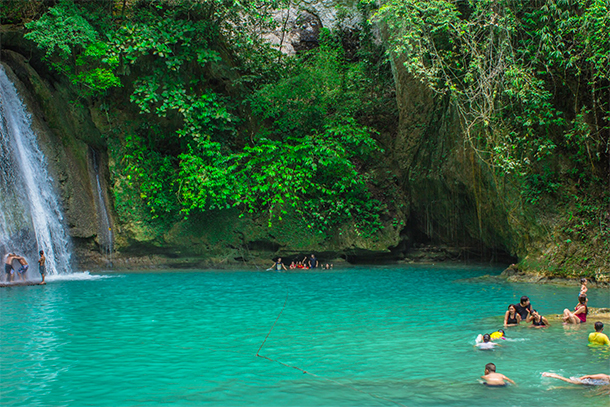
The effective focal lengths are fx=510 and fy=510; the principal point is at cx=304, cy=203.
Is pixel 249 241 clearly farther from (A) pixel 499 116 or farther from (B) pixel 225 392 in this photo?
→ (B) pixel 225 392

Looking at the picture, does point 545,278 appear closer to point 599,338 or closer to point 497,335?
point 599,338

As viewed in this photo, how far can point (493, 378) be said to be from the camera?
548 cm

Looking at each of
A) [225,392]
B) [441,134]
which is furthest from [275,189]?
[225,392]

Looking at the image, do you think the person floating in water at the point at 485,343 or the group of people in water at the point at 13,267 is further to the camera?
the group of people in water at the point at 13,267

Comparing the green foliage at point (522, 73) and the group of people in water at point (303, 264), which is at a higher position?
the green foliage at point (522, 73)

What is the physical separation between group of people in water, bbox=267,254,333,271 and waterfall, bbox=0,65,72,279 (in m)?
6.84

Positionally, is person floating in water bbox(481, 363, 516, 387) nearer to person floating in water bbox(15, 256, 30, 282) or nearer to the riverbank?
the riverbank

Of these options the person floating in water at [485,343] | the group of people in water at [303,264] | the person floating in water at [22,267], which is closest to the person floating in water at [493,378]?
the person floating in water at [485,343]

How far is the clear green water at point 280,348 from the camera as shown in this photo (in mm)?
5305

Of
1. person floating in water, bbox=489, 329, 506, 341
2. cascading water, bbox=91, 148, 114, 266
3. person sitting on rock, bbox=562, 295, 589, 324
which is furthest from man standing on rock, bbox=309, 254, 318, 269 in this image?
person floating in water, bbox=489, 329, 506, 341

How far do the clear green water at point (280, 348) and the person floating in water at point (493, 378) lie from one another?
0.26 feet

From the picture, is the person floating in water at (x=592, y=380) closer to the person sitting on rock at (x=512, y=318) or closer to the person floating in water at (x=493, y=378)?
the person floating in water at (x=493, y=378)

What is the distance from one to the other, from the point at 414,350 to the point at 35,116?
14.7 meters

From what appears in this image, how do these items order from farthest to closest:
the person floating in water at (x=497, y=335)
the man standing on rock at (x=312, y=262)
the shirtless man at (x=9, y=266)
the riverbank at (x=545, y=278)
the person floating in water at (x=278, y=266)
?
the man standing on rock at (x=312, y=262), the person floating in water at (x=278, y=266), the shirtless man at (x=9, y=266), the riverbank at (x=545, y=278), the person floating in water at (x=497, y=335)
